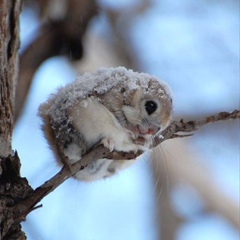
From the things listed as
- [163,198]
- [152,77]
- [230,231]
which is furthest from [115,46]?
[152,77]

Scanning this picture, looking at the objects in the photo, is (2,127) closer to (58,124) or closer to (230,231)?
(58,124)

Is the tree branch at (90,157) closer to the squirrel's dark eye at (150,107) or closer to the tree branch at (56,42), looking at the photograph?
the squirrel's dark eye at (150,107)

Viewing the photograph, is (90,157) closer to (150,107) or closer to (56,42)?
(150,107)

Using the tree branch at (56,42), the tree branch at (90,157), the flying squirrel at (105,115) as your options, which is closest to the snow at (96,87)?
the flying squirrel at (105,115)

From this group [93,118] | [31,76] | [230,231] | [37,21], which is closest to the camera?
[93,118]

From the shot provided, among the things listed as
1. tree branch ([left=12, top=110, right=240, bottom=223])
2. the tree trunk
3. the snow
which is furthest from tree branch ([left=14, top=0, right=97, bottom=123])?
tree branch ([left=12, top=110, right=240, bottom=223])
